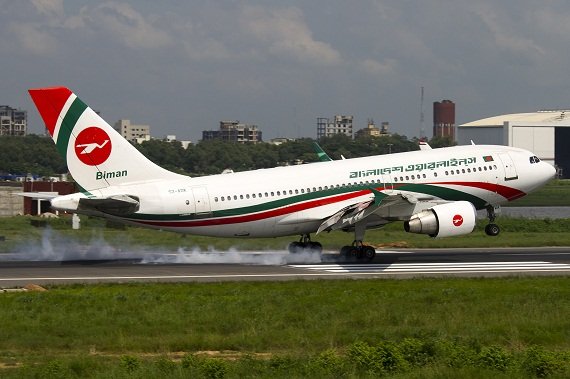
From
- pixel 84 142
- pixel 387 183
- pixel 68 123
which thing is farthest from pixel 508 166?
pixel 68 123

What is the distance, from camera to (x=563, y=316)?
32.4 metres

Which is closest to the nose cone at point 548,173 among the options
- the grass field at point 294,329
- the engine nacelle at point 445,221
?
the engine nacelle at point 445,221

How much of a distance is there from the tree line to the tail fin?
4499 inches

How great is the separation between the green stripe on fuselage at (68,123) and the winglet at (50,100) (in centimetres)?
41

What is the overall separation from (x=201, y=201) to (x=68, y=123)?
7.25 metres

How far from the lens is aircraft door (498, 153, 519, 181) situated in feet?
178

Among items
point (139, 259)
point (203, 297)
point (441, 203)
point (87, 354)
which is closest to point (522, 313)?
point (203, 297)

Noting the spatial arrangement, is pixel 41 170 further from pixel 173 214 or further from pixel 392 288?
pixel 392 288

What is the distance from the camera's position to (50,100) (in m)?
46.7

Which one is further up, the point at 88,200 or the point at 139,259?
the point at 88,200

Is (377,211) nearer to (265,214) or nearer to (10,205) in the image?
(265,214)

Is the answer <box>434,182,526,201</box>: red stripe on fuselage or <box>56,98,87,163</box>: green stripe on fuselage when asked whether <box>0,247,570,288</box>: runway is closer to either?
<box>434,182,526,201</box>: red stripe on fuselage

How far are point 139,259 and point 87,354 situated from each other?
26322 millimetres

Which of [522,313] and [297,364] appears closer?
[297,364]
